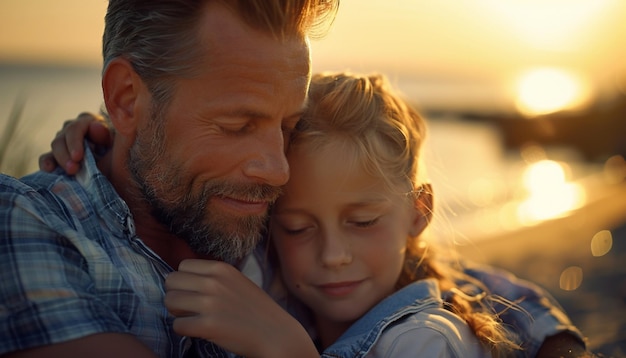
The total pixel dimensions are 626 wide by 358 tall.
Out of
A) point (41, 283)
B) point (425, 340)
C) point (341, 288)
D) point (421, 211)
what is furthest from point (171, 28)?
point (425, 340)

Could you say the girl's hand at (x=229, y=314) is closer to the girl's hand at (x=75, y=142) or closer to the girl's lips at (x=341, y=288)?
the girl's lips at (x=341, y=288)

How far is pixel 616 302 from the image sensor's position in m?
5.48

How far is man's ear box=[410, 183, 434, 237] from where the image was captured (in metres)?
3.25

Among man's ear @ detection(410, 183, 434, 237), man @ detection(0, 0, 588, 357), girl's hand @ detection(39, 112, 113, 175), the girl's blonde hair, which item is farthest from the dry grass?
man's ear @ detection(410, 183, 434, 237)

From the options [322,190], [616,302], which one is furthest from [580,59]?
[322,190]

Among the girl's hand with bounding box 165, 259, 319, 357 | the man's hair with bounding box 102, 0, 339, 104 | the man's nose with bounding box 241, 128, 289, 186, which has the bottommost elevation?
the girl's hand with bounding box 165, 259, 319, 357

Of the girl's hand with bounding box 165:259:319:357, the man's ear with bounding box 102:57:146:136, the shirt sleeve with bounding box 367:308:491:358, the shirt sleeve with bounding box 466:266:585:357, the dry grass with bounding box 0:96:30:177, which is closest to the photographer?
the girl's hand with bounding box 165:259:319:357

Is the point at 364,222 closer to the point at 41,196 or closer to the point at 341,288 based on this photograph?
the point at 341,288

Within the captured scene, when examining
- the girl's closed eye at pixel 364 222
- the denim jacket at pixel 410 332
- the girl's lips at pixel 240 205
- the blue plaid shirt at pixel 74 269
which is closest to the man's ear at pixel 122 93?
the blue plaid shirt at pixel 74 269

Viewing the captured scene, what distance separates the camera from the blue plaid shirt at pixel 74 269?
201 cm

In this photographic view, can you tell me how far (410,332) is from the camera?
2.56 m

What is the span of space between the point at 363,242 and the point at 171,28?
45.8 inches

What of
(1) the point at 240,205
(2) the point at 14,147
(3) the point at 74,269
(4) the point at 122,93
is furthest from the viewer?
(2) the point at 14,147

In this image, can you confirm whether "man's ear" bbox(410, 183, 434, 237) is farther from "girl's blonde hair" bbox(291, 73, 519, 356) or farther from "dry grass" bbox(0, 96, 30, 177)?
"dry grass" bbox(0, 96, 30, 177)
